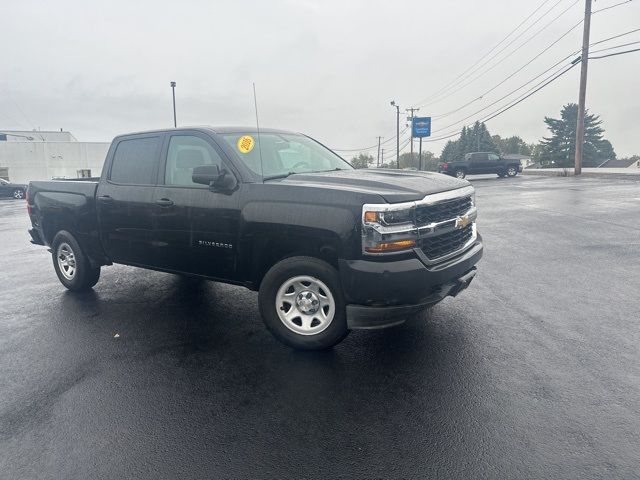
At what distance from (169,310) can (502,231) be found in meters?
7.36

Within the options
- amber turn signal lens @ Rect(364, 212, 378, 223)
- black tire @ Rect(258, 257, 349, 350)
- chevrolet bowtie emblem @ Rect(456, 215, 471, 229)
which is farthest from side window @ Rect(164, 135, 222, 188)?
chevrolet bowtie emblem @ Rect(456, 215, 471, 229)

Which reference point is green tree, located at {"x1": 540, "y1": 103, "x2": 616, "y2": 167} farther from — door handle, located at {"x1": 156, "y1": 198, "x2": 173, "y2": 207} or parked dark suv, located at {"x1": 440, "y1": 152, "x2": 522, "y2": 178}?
door handle, located at {"x1": 156, "y1": 198, "x2": 173, "y2": 207}

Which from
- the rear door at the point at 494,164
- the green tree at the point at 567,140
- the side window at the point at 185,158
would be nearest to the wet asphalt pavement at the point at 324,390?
the side window at the point at 185,158

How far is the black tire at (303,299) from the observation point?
150 inches

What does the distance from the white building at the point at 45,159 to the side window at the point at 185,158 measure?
50.1 m

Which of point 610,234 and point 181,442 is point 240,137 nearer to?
point 181,442

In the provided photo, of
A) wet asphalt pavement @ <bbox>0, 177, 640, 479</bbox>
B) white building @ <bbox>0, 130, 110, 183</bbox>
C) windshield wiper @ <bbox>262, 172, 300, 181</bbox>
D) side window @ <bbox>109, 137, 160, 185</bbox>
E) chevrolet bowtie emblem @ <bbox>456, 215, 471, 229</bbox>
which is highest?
white building @ <bbox>0, 130, 110, 183</bbox>

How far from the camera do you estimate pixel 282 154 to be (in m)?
5.10

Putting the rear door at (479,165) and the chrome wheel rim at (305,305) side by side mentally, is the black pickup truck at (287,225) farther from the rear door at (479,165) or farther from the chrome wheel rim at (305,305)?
the rear door at (479,165)

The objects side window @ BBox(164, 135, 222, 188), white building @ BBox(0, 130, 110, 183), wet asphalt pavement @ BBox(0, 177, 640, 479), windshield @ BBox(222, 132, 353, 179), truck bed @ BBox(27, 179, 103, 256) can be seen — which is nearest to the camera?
wet asphalt pavement @ BBox(0, 177, 640, 479)

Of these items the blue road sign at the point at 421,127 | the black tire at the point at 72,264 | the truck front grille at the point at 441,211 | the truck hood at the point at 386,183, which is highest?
the blue road sign at the point at 421,127

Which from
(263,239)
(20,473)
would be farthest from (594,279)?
(20,473)

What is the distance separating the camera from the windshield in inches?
181

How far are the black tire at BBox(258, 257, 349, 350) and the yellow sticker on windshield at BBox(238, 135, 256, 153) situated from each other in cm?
132
